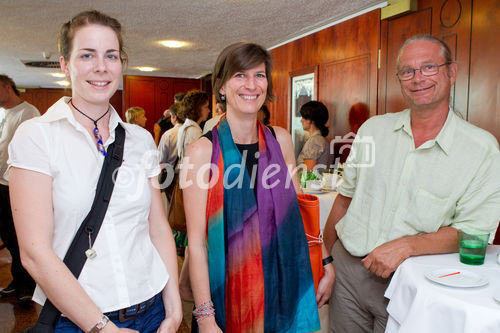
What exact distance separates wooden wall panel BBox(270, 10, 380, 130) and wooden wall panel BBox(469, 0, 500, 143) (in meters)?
1.15

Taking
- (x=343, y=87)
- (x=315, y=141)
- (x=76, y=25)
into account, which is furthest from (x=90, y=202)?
(x=343, y=87)

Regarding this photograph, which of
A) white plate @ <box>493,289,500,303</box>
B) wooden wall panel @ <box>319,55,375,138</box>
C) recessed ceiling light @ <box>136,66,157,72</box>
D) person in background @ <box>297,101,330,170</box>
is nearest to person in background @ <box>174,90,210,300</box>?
person in background @ <box>297,101,330,170</box>

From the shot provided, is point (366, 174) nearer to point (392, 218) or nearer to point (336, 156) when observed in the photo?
point (392, 218)

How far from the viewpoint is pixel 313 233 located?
1661mm

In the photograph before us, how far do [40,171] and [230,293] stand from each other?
809 mm

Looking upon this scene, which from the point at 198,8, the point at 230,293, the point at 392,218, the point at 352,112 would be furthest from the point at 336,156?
the point at 230,293

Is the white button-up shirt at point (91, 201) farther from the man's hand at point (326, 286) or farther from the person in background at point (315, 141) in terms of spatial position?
the person in background at point (315, 141)

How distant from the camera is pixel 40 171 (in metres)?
0.98

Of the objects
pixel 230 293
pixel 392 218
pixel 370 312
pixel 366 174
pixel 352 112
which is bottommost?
pixel 370 312

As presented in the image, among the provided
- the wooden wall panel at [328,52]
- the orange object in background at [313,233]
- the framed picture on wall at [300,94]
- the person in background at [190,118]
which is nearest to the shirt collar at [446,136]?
the orange object in background at [313,233]

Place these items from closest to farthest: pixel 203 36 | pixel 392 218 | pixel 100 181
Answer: pixel 100 181 < pixel 392 218 < pixel 203 36

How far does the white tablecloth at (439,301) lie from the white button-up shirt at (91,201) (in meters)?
0.81

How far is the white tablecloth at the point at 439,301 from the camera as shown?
109 cm

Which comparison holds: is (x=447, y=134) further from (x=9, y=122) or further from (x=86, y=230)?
(x=9, y=122)
